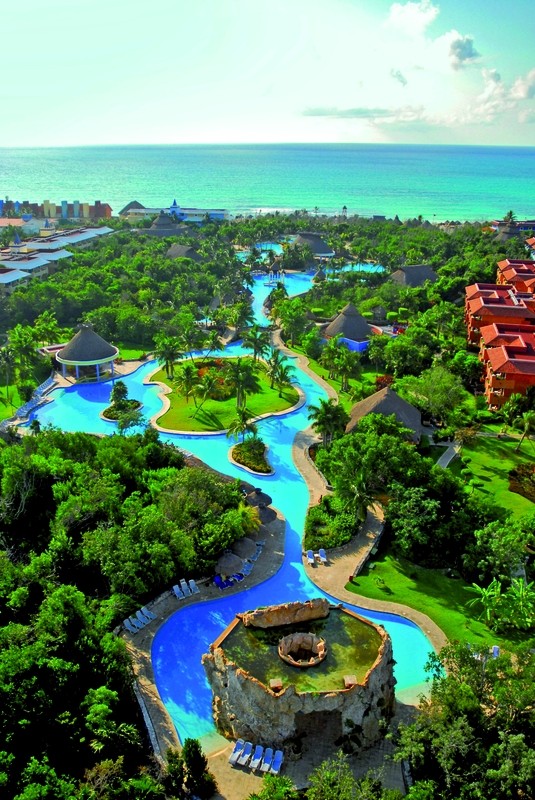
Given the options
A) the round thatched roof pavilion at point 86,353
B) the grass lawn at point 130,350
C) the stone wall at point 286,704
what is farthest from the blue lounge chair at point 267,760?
the grass lawn at point 130,350

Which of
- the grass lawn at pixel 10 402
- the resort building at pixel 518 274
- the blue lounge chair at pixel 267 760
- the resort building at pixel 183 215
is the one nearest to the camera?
the blue lounge chair at pixel 267 760

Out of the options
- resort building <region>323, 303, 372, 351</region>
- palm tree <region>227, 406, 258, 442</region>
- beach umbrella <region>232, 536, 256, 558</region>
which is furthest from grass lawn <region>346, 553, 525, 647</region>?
resort building <region>323, 303, 372, 351</region>

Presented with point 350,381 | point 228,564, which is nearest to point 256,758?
point 228,564

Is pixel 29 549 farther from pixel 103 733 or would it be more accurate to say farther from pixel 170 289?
pixel 170 289

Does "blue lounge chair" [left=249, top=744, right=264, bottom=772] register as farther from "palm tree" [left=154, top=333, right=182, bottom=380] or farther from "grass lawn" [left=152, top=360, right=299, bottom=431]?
"palm tree" [left=154, top=333, right=182, bottom=380]

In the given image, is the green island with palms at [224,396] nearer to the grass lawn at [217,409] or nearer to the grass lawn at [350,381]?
the grass lawn at [217,409]
